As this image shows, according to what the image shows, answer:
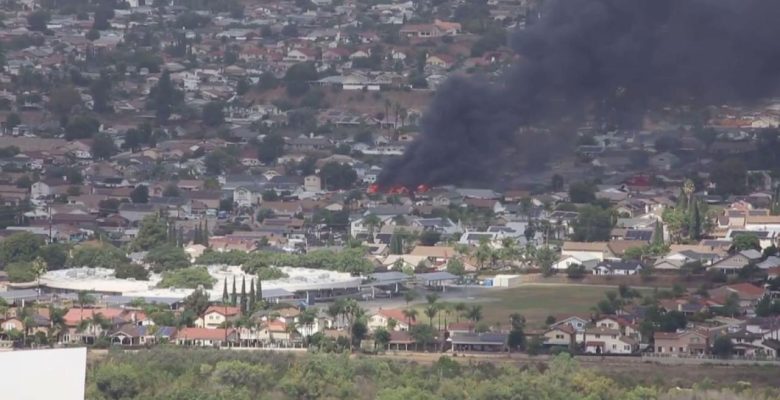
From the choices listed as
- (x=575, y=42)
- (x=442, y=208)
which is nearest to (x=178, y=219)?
(x=442, y=208)

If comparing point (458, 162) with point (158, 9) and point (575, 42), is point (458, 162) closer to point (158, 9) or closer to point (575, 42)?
point (575, 42)

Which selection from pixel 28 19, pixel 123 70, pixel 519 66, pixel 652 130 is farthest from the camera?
pixel 28 19

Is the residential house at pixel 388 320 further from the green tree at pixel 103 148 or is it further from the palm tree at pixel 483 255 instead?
the green tree at pixel 103 148

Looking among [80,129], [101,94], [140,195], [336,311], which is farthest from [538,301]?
[101,94]

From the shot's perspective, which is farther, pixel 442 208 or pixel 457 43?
pixel 457 43

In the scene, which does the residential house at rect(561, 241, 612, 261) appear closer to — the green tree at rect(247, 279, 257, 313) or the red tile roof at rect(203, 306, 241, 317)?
the green tree at rect(247, 279, 257, 313)

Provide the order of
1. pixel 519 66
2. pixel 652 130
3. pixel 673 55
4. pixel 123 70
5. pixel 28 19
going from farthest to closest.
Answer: pixel 28 19
pixel 123 70
pixel 652 130
pixel 519 66
pixel 673 55
